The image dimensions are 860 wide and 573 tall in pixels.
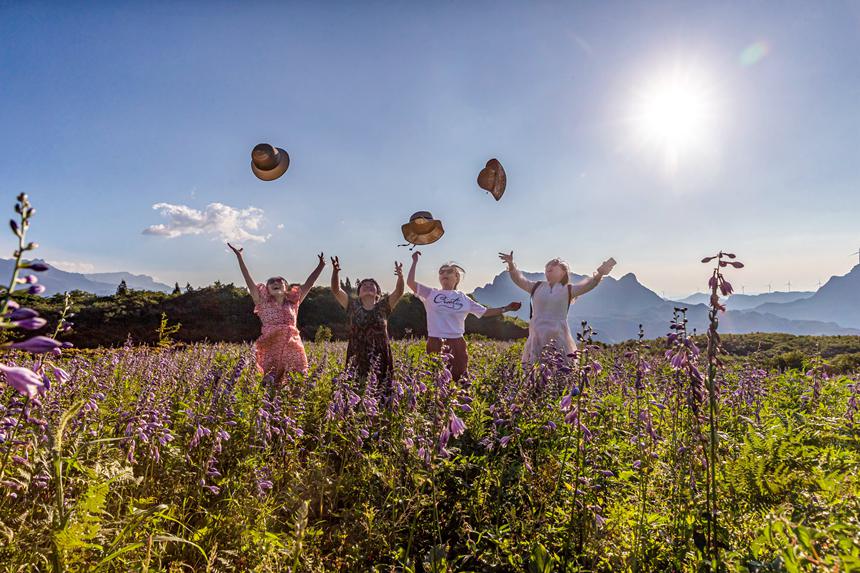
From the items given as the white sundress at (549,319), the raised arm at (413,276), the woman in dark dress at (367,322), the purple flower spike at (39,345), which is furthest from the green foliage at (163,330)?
the white sundress at (549,319)

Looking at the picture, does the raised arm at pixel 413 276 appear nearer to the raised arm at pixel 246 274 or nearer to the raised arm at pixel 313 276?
the raised arm at pixel 313 276

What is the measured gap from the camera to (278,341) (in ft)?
22.7

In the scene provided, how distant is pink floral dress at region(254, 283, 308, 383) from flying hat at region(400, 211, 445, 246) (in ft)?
9.12

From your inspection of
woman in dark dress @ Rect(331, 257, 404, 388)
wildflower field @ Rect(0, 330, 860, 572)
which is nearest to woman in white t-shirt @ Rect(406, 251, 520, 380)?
woman in dark dress @ Rect(331, 257, 404, 388)

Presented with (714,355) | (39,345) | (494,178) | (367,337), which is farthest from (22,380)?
(494,178)

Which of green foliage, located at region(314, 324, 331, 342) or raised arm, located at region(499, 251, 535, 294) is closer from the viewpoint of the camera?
raised arm, located at region(499, 251, 535, 294)

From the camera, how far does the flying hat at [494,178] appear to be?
773 cm

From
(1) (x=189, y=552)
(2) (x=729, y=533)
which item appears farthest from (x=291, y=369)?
(2) (x=729, y=533)

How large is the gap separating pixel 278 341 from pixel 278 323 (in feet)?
1.00

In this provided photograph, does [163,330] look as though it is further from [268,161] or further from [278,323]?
[268,161]

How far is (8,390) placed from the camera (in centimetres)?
388

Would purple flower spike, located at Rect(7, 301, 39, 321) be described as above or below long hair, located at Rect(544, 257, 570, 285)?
below

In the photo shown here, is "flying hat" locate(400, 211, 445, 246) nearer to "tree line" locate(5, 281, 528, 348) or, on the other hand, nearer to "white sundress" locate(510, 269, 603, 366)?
"white sundress" locate(510, 269, 603, 366)

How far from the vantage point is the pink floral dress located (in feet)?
22.4
